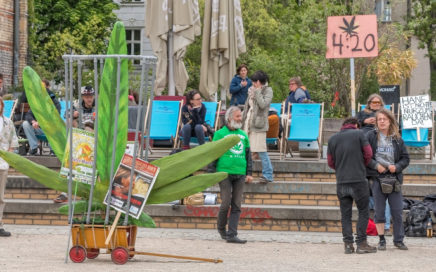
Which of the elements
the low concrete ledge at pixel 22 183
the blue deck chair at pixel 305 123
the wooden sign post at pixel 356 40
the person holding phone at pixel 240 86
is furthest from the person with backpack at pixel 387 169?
the low concrete ledge at pixel 22 183

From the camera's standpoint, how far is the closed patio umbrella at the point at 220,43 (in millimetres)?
18453

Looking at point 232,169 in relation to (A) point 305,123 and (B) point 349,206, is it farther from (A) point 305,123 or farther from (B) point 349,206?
(A) point 305,123

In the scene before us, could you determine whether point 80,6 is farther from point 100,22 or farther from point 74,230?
point 74,230

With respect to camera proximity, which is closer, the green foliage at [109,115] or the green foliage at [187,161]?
the green foliage at [109,115]

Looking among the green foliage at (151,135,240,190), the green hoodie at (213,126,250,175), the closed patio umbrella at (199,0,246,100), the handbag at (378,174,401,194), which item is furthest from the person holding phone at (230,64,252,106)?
the green foliage at (151,135,240,190)

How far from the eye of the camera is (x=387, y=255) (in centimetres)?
1163

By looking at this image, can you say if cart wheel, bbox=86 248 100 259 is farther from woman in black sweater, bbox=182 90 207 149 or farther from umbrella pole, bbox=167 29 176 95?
umbrella pole, bbox=167 29 176 95

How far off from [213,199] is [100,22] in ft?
119

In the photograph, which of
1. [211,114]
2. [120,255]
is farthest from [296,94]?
[120,255]

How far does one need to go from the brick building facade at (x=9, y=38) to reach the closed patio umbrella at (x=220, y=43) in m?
13.3

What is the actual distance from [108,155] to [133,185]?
1.37 feet

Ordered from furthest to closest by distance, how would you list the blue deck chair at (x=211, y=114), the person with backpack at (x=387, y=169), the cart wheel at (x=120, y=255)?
the blue deck chair at (x=211, y=114)
the person with backpack at (x=387, y=169)
the cart wheel at (x=120, y=255)

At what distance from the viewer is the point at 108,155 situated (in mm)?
10359

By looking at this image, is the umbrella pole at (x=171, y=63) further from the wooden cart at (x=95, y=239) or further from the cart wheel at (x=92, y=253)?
the wooden cart at (x=95, y=239)
